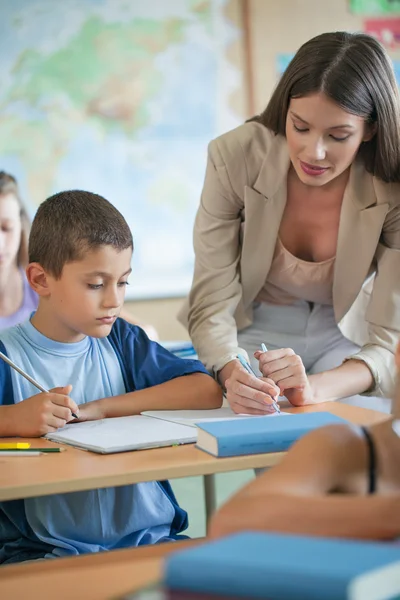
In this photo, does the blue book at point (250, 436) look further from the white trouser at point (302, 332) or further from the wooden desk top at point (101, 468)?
the white trouser at point (302, 332)

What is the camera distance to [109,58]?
4.52m

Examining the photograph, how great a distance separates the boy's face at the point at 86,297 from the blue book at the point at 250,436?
1.44 feet

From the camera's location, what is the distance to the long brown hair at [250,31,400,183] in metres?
2.07

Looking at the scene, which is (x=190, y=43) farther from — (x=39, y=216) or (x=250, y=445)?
(x=250, y=445)

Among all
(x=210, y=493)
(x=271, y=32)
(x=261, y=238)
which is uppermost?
(x=271, y=32)

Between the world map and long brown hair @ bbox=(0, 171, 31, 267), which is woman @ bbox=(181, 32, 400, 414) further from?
the world map

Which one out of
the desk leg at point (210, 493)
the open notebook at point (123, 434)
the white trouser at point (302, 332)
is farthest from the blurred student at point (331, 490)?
the desk leg at point (210, 493)

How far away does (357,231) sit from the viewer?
2.32 metres

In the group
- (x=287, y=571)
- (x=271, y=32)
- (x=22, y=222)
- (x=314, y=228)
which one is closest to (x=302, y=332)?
(x=314, y=228)

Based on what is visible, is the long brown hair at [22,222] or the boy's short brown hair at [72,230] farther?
the long brown hair at [22,222]

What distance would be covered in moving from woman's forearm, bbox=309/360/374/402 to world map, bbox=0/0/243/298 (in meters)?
2.46

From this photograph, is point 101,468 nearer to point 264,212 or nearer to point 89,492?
point 89,492

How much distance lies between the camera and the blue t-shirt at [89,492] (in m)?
1.68

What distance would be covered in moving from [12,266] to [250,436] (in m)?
2.06
